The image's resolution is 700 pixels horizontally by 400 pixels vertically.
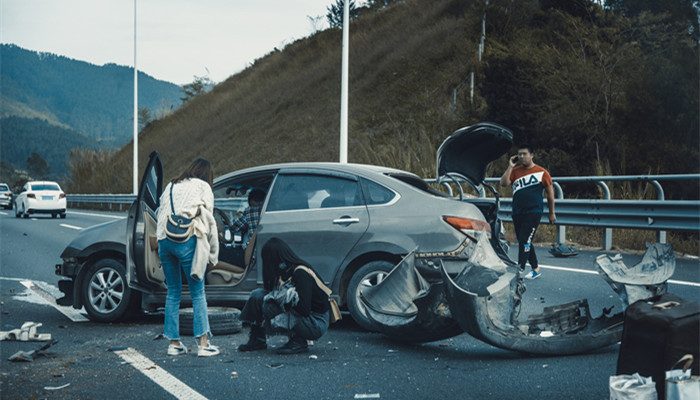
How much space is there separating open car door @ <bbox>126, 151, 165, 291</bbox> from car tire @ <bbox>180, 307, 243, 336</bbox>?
398mm

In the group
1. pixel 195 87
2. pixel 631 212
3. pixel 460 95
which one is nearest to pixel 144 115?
pixel 195 87

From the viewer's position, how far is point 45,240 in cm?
1984

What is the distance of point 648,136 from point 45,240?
1592 centimetres

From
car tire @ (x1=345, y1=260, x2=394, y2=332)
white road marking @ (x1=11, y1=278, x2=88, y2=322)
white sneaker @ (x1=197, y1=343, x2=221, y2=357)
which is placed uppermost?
car tire @ (x1=345, y1=260, x2=394, y2=332)

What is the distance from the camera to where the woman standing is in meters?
6.61

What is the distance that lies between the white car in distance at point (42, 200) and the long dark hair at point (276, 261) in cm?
2735

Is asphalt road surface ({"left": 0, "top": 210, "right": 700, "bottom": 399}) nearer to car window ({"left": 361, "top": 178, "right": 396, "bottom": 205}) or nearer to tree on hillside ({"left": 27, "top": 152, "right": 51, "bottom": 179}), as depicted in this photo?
car window ({"left": 361, "top": 178, "right": 396, "bottom": 205})

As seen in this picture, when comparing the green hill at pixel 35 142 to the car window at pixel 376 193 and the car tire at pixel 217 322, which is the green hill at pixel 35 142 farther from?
the car window at pixel 376 193

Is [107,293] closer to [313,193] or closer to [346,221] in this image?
[313,193]

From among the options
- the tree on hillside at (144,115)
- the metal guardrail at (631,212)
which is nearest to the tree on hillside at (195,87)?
the tree on hillside at (144,115)

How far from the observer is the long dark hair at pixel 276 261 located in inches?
260

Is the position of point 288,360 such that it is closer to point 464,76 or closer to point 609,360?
point 609,360

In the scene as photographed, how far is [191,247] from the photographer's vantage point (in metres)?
6.64

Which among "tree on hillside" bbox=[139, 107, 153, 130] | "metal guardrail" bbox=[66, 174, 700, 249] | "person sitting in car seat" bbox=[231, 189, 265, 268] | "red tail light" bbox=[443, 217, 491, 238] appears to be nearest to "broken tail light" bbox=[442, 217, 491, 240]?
"red tail light" bbox=[443, 217, 491, 238]
